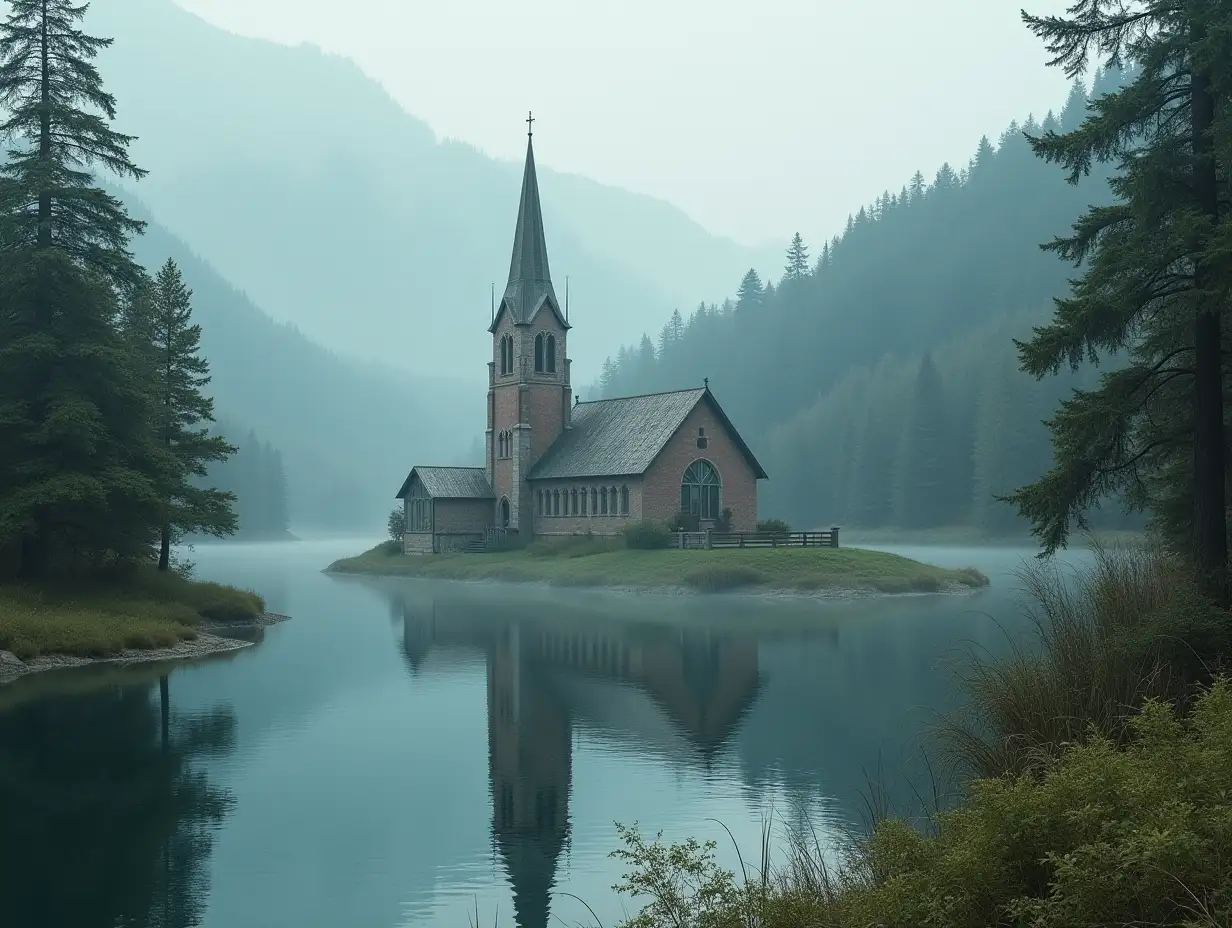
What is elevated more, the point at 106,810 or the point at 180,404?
the point at 180,404

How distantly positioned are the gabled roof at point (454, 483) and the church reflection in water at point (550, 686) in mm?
30970

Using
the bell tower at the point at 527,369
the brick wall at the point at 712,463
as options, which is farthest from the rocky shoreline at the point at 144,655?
the bell tower at the point at 527,369

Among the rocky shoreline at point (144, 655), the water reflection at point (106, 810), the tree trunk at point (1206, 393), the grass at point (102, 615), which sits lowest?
the water reflection at point (106, 810)

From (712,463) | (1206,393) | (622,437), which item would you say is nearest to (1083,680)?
(1206,393)

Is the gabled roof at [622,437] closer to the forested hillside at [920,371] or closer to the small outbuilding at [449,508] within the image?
the small outbuilding at [449,508]

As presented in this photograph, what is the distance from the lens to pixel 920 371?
137 metres

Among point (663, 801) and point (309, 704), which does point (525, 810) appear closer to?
point (663, 801)

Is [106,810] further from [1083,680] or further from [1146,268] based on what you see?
[1146,268]

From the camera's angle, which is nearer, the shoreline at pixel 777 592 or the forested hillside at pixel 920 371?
the shoreline at pixel 777 592

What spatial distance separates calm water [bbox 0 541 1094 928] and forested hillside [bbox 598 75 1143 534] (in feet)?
266

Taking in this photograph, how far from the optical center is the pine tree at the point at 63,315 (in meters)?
36.2

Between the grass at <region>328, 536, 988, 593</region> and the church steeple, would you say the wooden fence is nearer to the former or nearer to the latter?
the grass at <region>328, 536, 988, 593</region>

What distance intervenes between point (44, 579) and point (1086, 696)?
31.6 meters

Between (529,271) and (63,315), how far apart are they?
4660cm
